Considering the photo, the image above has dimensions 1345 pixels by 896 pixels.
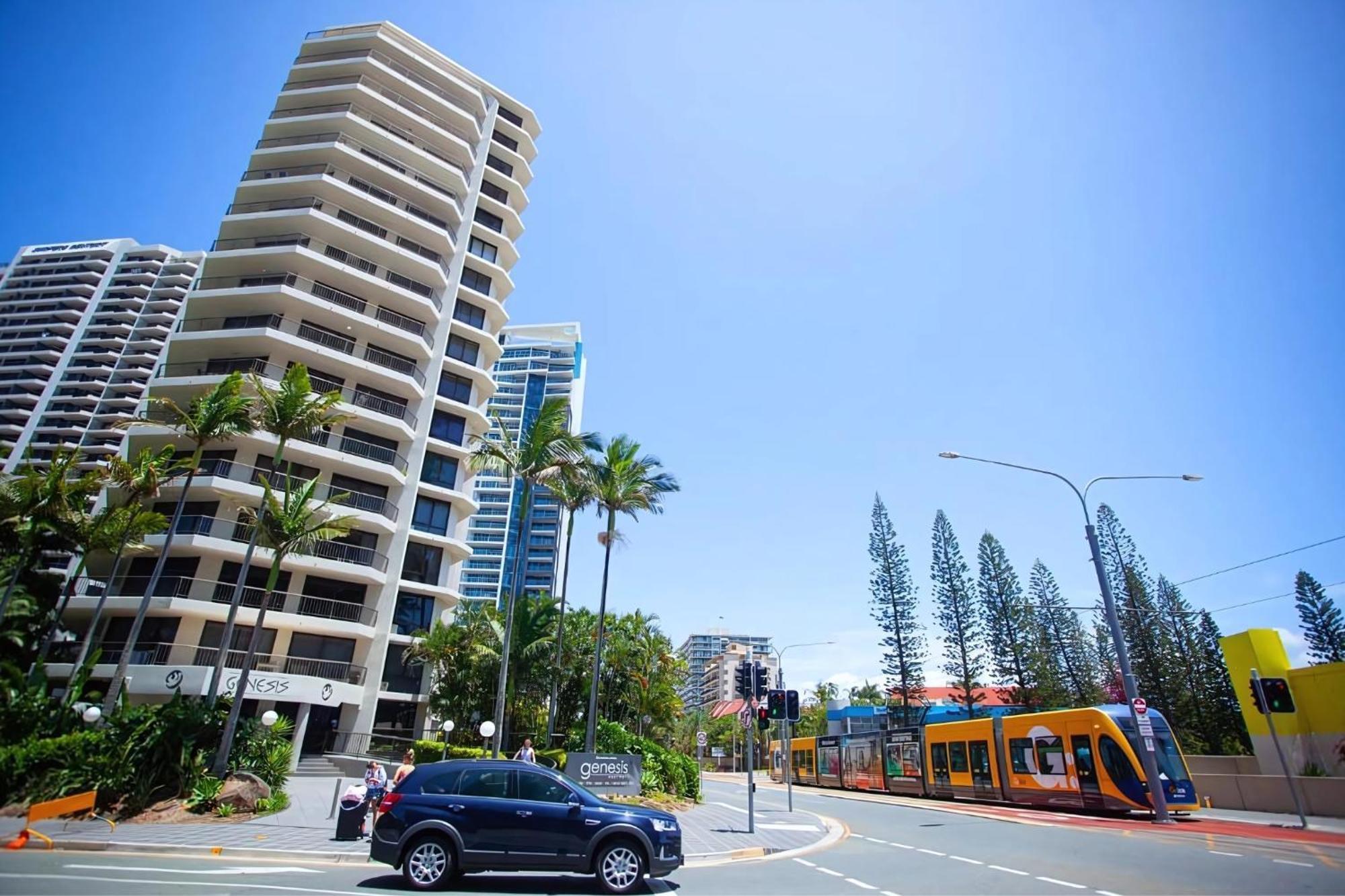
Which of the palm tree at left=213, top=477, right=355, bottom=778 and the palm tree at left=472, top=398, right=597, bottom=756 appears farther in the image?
the palm tree at left=472, top=398, right=597, bottom=756

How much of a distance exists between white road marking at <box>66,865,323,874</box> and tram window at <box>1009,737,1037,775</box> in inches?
861

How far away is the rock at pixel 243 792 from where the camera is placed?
47.0ft

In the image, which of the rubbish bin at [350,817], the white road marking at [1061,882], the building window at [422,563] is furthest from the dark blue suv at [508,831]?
the building window at [422,563]

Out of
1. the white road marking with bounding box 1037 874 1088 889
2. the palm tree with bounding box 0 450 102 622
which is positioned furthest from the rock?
the white road marking with bounding box 1037 874 1088 889

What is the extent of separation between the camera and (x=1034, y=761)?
2128 centimetres

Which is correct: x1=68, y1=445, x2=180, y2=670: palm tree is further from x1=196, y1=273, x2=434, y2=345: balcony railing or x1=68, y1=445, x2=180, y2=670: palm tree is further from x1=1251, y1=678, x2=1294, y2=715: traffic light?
x1=1251, y1=678, x2=1294, y2=715: traffic light

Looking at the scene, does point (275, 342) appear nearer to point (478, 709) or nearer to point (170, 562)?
point (170, 562)

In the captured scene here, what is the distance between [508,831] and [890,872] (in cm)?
627

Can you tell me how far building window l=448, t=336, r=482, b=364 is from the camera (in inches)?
1401

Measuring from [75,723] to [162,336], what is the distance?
78705 mm

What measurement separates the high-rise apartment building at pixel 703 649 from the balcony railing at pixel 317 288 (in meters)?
147

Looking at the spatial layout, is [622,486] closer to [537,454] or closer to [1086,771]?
[537,454]

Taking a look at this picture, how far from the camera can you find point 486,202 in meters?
39.1

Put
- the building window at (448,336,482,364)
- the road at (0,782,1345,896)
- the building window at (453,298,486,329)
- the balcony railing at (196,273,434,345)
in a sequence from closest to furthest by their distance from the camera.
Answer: the road at (0,782,1345,896), the balcony railing at (196,273,434,345), the building window at (448,336,482,364), the building window at (453,298,486,329)
